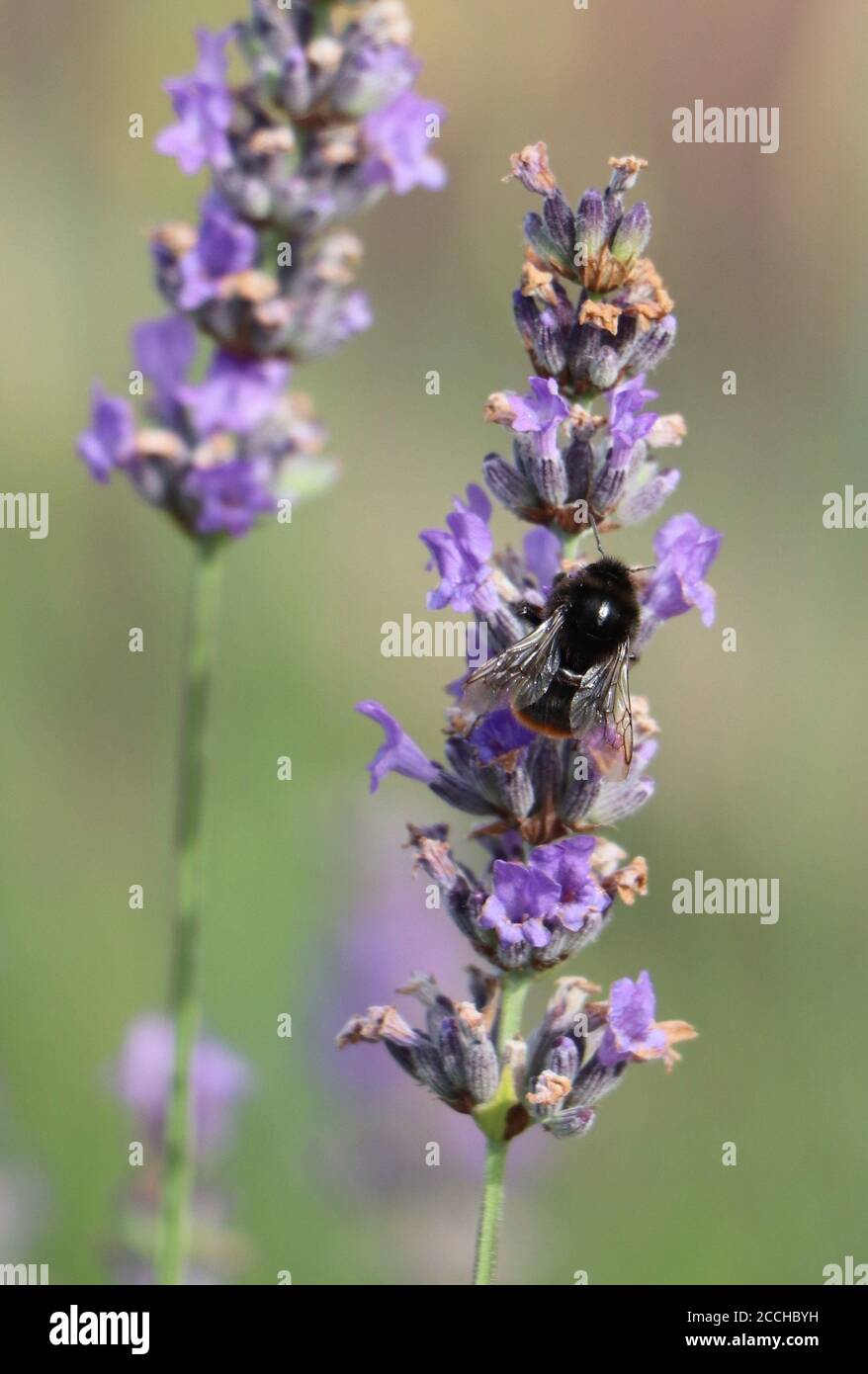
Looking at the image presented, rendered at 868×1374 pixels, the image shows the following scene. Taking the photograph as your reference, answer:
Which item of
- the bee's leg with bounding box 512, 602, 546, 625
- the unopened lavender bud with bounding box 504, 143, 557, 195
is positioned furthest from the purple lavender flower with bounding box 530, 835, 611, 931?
the unopened lavender bud with bounding box 504, 143, 557, 195

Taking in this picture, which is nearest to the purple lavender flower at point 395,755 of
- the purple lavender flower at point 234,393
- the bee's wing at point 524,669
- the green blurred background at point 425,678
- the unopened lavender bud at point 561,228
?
the bee's wing at point 524,669

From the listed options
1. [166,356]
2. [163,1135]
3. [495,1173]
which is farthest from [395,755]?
[163,1135]

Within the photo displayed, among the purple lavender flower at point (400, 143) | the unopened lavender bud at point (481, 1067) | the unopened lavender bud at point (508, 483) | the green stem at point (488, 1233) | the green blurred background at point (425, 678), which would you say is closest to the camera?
the green stem at point (488, 1233)

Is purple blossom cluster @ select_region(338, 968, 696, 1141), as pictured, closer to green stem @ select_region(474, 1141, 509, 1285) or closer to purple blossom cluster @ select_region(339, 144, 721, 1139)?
purple blossom cluster @ select_region(339, 144, 721, 1139)

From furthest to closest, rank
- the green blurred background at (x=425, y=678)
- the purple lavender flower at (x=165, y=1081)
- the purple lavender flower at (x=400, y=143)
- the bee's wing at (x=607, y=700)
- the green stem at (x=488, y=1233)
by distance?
the green blurred background at (x=425, y=678) → the purple lavender flower at (x=165, y=1081) → the purple lavender flower at (x=400, y=143) → the bee's wing at (x=607, y=700) → the green stem at (x=488, y=1233)

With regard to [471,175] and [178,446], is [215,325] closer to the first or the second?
[178,446]

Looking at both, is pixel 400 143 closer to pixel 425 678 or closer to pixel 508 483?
pixel 508 483

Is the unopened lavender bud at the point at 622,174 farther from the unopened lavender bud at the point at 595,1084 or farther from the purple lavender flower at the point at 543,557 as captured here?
the unopened lavender bud at the point at 595,1084
